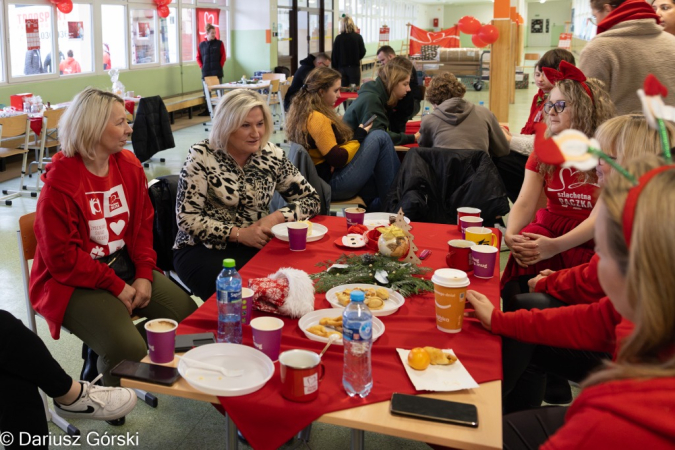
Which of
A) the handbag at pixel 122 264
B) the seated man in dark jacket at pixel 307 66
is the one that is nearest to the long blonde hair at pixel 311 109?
the handbag at pixel 122 264

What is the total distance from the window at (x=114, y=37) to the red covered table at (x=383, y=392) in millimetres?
9180

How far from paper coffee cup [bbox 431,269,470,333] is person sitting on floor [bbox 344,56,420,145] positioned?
315cm

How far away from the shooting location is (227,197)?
2.72 m

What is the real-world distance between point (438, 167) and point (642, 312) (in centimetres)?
280

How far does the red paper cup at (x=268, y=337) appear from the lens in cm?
159

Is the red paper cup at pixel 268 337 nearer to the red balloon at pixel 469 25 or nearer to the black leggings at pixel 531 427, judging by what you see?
the black leggings at pixel 531 427

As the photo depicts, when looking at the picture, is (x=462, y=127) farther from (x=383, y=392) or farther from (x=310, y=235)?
(x=383, y=392)

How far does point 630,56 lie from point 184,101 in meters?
9.03

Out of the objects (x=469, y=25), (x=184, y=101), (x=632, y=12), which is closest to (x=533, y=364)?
(x=632, y=12)

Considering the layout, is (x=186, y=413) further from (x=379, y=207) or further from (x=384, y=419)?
(x=379, y=207)

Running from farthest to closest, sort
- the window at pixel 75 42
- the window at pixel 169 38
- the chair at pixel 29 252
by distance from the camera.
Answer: the window at pixel 169 38, the window at pixel 75 42, the chair at pixel 29 252

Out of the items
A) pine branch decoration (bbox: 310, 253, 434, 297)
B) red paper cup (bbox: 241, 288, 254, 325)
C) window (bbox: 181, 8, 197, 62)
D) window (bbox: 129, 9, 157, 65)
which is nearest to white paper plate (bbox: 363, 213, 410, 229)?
pine branch decoration (bbox: 310, 253, 434, 297)

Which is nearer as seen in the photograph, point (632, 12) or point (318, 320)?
Answer: point (318, 320)

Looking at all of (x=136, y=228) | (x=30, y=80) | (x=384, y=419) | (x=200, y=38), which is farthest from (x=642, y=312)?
Answer: (x=200, y=38)
